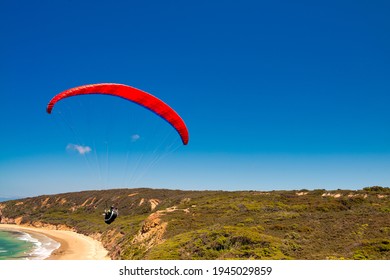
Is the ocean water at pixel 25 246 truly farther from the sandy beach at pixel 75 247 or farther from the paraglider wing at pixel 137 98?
the paraglider wing at pixel 137 98

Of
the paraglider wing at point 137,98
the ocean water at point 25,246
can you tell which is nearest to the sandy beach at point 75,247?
the ocean water at point 25,246

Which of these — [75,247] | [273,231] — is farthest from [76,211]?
[273,231]

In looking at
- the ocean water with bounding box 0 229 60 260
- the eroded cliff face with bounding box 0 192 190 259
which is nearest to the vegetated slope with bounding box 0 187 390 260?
the eroded cliff face with bounding box 0 192 190 259

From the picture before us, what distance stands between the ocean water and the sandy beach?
3.60 ft

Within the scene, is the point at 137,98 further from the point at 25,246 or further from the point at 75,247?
the point at 25,246

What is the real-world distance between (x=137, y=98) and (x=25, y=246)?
114 ft

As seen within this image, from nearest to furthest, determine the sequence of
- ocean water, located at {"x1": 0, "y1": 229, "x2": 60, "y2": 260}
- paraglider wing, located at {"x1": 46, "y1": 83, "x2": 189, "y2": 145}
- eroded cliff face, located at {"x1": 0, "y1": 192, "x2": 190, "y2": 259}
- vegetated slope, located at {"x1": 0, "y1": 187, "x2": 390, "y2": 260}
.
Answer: paraglider wing, located at {"x1": 46, "y1": 83, "x2": 189, "y2": 145}, vegetated slope, located at {"x1": 0, "y1": 187, "x2": 390, "y2": 260}, ocean water, located at {"x1": 0, "y1": 229, "x2": 60, "y2": 260}, eroded cliff face, located at {"x1": 0, "y1": 192, "x2": 190, "y2": 259}

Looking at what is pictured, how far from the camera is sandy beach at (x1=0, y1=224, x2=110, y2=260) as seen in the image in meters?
32.2

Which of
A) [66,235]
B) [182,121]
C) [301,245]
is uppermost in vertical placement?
[182,121]

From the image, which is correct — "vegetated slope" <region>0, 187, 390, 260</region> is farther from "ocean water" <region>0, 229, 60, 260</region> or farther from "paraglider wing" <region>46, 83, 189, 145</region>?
"ocean water" <region>0, 229, 60, 260</region>

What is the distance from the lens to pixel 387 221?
2070 centimetres

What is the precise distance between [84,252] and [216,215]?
17132mm
